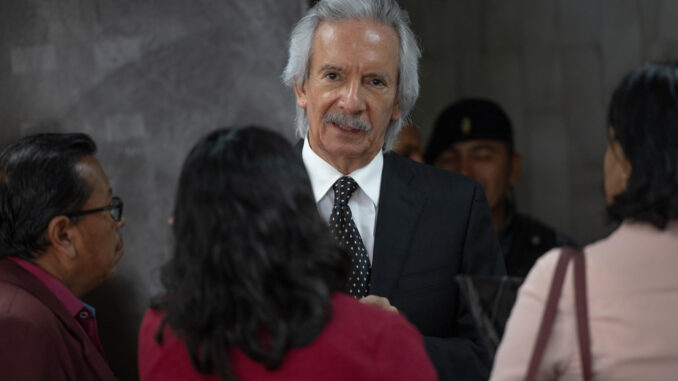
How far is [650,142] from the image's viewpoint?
155cm

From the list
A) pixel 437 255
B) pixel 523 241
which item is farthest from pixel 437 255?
pixel 523 241

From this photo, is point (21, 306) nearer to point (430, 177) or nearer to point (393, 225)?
point (393, 225)

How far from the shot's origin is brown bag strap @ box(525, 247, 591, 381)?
1.53 m

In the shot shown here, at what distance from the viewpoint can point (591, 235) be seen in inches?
215

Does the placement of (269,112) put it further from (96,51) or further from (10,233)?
(10,233)

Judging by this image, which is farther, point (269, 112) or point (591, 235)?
point (591, 235)

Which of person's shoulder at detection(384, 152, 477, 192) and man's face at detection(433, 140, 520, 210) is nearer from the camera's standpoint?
person's shoulder at detection(384, 152, 477, 192)

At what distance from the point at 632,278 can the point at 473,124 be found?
301 centimetres

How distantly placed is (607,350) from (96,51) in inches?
106

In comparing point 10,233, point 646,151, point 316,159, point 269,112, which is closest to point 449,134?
point 269,112

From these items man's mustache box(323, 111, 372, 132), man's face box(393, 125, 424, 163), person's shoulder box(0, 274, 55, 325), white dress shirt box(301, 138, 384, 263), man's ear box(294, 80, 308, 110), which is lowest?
person's shoulder box(0, 274, 55, 325)

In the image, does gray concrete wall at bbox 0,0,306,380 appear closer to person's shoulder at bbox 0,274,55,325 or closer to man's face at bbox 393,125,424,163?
man's face at bbox 393,125,424,163

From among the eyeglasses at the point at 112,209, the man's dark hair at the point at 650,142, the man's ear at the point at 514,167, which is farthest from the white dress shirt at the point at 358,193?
the man's ear at the point at 514,167

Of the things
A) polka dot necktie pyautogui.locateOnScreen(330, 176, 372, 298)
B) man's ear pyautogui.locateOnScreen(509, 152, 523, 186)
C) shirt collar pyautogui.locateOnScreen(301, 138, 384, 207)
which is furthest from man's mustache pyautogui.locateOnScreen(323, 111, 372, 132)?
man's ear pyautogui.locateOnScreen(509, 152, 523, 186)
